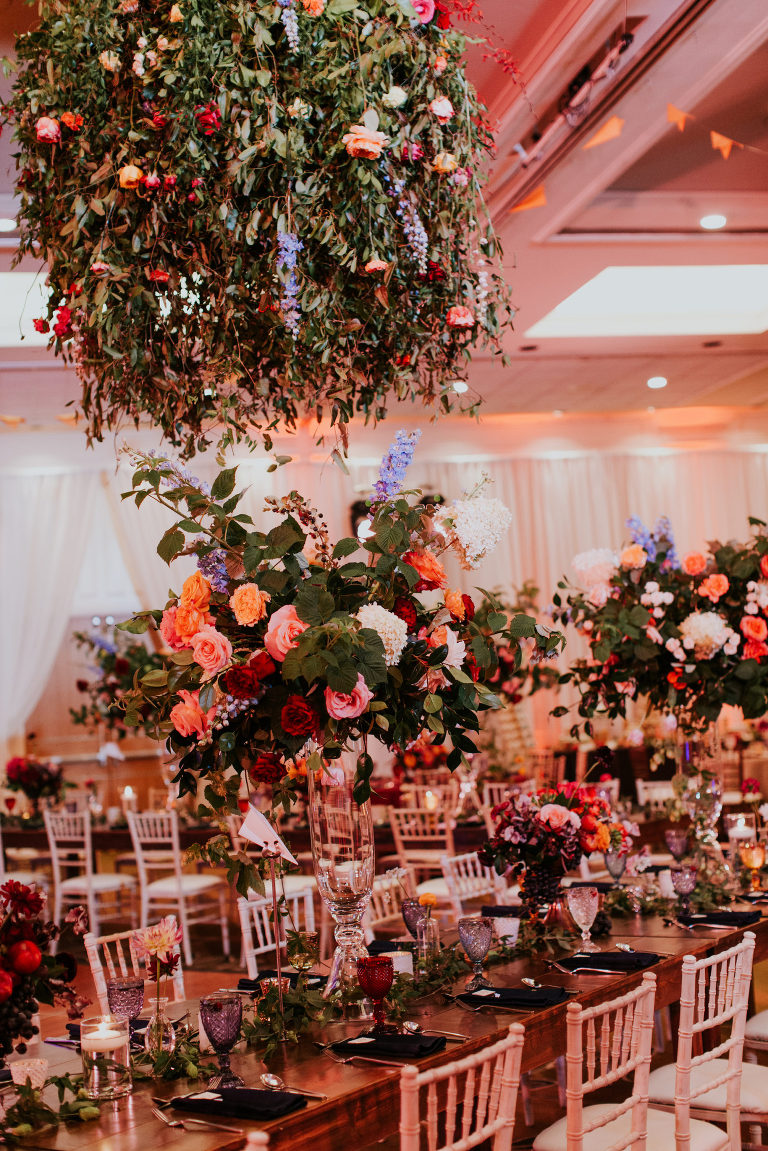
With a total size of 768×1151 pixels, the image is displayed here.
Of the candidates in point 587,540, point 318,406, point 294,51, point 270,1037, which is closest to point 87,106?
point 294,51

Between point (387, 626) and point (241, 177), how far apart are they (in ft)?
3.58

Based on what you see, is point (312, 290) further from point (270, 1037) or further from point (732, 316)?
point (732, 316)

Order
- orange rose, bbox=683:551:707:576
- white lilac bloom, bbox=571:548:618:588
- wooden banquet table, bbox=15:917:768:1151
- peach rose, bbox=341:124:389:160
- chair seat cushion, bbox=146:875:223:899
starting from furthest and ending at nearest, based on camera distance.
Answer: chair seat cushion, bbox=146:875:223:899
white lilac bloom, bbox=571:548:618:588
orange rose, bbox=683:551:707:576
peach rose, bbox=341:124:389:160
wooden banquet table, bbox=15:917:768:1151

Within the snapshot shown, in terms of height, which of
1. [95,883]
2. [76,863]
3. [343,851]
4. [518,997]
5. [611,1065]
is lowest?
[95,883]

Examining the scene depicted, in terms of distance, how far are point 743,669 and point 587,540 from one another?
7.59m

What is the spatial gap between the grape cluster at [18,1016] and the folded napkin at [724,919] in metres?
2.42

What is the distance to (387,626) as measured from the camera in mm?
2596

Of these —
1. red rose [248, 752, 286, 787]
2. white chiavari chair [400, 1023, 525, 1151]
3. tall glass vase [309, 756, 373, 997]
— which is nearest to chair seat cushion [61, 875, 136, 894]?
tall glass vase [309, 756, 373, 997]

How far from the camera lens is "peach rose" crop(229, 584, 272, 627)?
8.52 ft

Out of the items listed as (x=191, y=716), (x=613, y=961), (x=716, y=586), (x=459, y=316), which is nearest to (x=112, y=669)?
(x=716, y=586)

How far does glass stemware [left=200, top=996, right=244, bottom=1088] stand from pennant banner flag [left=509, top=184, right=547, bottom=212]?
14.1 ft

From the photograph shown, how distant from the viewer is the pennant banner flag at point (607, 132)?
5.02 meters

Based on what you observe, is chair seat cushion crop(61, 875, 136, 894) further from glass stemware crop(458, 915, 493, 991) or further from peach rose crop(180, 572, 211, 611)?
peach rose crop(180, 572, 211, 611)

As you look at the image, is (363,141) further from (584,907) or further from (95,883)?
(95,883)
